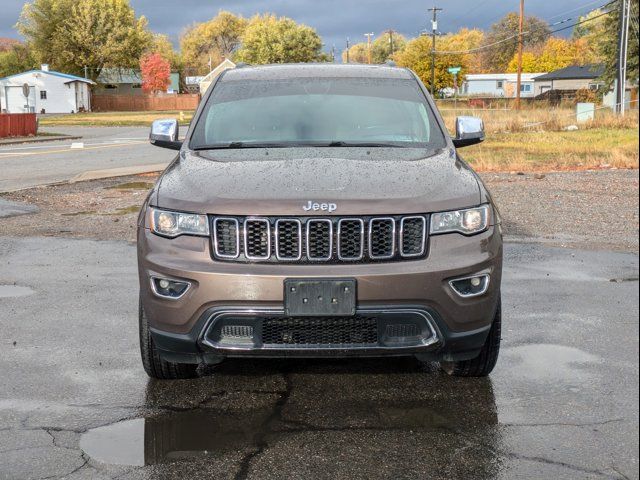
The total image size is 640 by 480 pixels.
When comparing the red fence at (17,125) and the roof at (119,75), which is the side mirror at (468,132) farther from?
the roof at (119,75)

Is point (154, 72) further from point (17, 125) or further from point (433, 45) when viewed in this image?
point (17, 125)

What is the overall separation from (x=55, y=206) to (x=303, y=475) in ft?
35.0

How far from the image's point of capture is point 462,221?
408 cm

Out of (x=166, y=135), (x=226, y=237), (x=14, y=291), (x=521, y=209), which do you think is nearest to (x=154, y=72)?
(x=521, y=209)

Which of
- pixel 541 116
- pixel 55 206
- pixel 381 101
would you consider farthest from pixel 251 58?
pixel 381 101

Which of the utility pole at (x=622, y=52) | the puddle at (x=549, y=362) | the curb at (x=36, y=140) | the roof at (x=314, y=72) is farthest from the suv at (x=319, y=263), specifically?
the curb at (x=36, y=140)

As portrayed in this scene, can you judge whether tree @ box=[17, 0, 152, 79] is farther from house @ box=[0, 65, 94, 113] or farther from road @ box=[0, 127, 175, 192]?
road @ box=[0, 127, 175, 192]

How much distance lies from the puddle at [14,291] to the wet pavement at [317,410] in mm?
644

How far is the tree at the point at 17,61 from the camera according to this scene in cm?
11031

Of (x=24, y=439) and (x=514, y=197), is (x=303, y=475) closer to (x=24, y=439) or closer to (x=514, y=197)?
(x=24, y=439)

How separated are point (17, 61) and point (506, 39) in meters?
64.1

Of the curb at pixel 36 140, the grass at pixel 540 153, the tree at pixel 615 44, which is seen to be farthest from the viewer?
the curb at pixel 36 140

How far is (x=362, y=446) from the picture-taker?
3.73 m

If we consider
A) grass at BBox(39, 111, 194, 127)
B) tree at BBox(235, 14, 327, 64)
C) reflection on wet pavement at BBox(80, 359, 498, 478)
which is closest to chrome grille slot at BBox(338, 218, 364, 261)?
reflection on wet pavement at BBox(80, 359, 498, 478)
